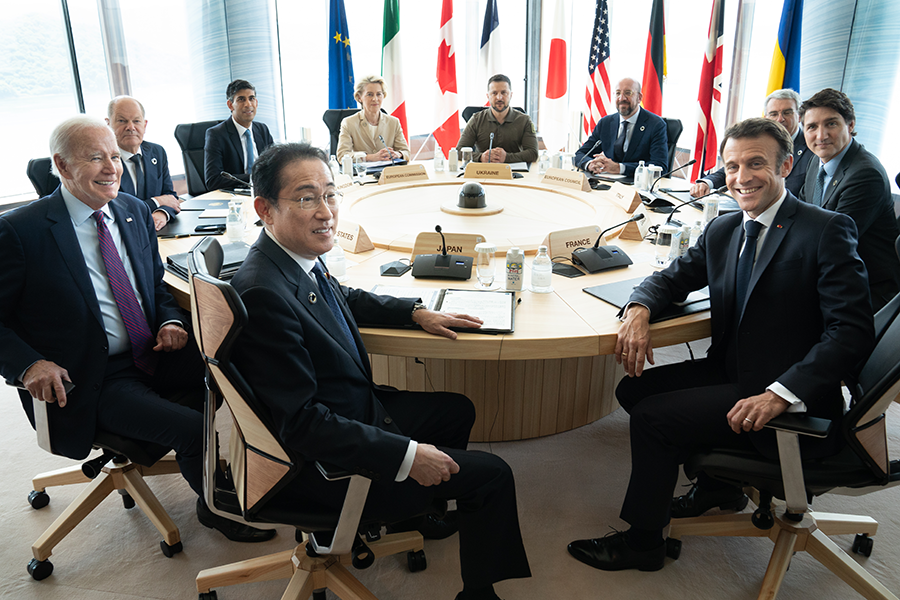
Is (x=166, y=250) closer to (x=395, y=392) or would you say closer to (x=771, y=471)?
(x=395, y=392)

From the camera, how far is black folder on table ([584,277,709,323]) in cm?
203

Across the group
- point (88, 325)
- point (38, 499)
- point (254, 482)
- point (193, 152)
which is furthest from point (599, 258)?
point (193, 152)

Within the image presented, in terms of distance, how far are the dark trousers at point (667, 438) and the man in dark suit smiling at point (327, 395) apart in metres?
0.48

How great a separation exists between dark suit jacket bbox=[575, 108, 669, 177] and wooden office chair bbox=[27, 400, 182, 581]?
12.1 feet

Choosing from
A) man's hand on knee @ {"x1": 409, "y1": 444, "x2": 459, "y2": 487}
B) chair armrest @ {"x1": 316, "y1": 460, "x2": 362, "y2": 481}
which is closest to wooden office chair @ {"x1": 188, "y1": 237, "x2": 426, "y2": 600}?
chair armrest @ {"x1": 316, "y1": 460, "x2": 362, "y2": 481}

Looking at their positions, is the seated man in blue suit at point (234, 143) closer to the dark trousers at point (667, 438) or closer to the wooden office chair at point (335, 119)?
the wooden office chair at point (335, 119)

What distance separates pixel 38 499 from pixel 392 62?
534 centimetres

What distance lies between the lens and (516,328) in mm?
1935

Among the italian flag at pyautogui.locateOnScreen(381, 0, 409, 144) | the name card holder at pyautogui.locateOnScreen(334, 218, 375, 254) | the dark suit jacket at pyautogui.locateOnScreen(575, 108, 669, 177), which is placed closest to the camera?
the name card holder at pyautogui.locateOnScreen(334, 218, 375, 254)

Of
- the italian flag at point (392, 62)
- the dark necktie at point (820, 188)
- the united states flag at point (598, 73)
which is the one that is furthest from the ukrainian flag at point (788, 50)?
the italian flag at point (392, 62)

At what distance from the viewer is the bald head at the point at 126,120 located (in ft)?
10.2

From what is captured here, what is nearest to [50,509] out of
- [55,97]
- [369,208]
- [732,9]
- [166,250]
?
[166,250]

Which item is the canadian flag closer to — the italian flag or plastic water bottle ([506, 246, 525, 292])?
the italian flag

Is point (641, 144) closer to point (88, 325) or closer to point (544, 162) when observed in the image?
point (544, 162)
